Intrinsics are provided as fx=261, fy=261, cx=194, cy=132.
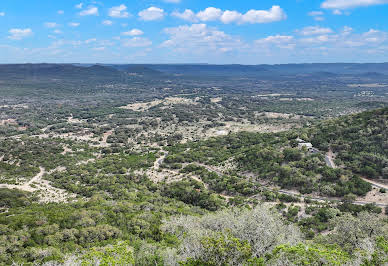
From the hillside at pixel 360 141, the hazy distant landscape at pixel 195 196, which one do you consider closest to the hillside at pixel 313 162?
the hillside at pixel 360 141

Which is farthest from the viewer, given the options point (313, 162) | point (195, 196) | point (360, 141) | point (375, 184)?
point (360, 141)

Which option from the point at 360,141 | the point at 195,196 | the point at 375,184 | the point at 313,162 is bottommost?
the point at 195,196

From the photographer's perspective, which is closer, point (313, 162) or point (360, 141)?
point (313, 162)

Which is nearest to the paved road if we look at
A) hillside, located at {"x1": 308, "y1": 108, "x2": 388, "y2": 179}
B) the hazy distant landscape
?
the hazy distant landscape

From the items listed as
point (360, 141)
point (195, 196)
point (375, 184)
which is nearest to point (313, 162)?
point (375, 184)

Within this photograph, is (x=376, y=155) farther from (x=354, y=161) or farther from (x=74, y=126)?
(x=74, y=126)

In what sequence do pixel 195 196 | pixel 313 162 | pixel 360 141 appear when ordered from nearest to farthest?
pixel 195 196 < pixel 313 162 < pixel 360 141

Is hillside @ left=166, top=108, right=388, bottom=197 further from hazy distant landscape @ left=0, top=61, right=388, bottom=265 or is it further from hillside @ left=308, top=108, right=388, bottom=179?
hazy distant landscape @ left=0, top=61, right=388, bottom=265

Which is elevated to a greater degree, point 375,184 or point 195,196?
point 375,184

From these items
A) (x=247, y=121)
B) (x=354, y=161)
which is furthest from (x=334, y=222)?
(x=247, y=121)

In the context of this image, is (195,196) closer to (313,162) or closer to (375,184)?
(313,162)

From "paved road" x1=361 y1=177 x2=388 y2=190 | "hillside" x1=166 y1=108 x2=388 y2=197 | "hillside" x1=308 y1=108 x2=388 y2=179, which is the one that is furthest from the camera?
"hillside" x1=308 y1=108 x2=388 y2=179
